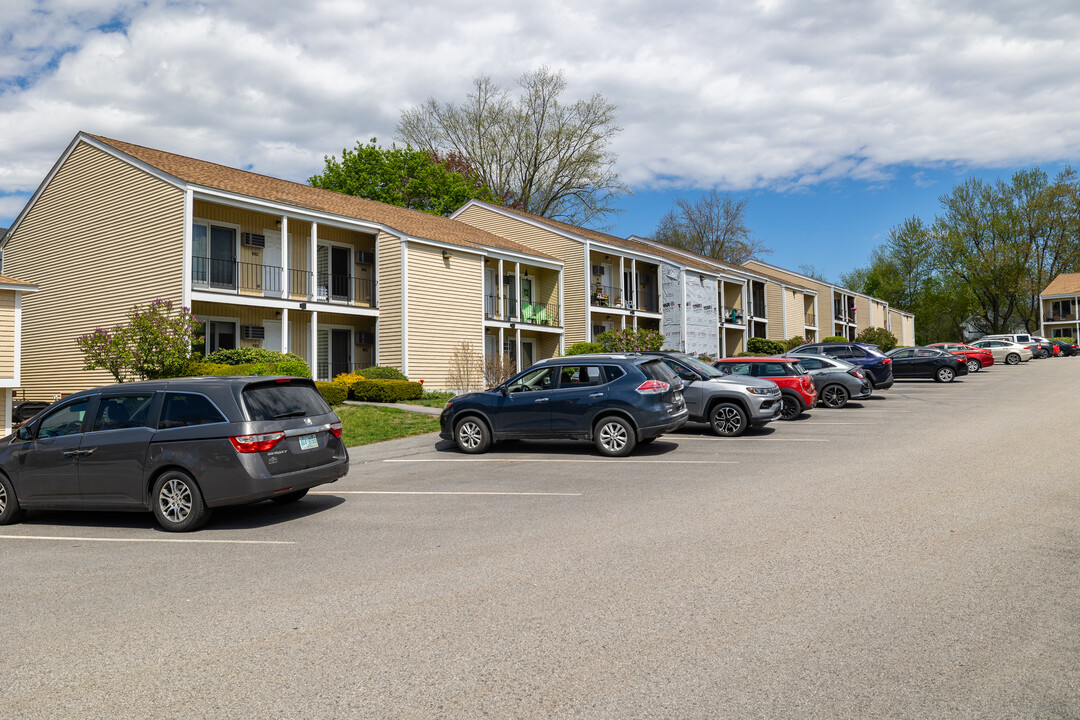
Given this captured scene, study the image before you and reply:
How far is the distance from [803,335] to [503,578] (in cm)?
5607

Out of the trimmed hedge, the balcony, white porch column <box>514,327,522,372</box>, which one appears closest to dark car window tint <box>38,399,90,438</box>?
the trimmed hedge

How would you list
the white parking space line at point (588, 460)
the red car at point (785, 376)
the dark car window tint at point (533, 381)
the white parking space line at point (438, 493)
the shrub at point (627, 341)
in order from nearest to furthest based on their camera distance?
the white parking space line at point (438, 493)
the white parking space line at point (588, 460)
the dark car window tint at point (533, 381)
the red car at point (785, 376)
the shrub at point (627, 341)

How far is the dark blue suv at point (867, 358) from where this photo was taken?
84.1 feet

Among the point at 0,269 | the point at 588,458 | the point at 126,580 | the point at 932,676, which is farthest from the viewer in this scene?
the point at 0,269

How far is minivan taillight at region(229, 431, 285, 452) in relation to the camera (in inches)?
311

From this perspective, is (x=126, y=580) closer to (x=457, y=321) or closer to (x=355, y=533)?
(x=355, y=533)

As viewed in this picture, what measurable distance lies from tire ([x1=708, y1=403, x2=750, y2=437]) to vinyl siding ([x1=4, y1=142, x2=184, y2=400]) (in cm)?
1564

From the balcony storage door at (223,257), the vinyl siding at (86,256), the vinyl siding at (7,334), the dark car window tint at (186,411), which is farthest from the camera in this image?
the balcony storage door at (223,257)

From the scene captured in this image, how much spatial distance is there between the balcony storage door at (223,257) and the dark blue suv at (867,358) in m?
18.8

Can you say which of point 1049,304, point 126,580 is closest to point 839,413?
point 126,580

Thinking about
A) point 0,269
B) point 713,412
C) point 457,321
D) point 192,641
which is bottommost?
point 192,641

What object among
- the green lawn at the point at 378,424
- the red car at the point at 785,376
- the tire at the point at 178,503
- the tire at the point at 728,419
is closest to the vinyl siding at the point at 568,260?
the green lawn at the point at 378,424

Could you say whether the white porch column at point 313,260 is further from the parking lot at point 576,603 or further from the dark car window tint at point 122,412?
the dark car window tint at point 122,412

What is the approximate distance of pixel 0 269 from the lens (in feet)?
91.0
